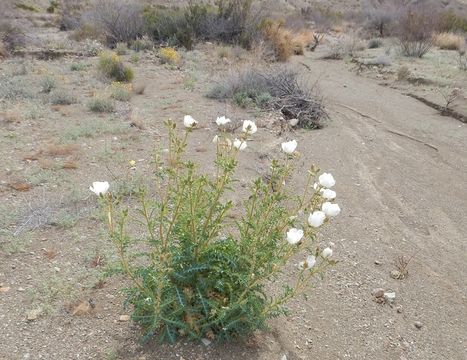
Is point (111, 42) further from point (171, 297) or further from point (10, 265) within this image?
point (171, 297)

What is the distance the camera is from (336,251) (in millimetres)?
3824

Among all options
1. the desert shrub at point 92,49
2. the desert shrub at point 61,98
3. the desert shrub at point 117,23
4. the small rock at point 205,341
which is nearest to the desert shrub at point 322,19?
the desert shrub at point 117,23

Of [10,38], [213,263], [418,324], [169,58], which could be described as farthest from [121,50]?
[418,324]

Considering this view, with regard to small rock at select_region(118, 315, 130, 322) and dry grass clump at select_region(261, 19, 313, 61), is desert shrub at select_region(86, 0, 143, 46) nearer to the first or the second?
dry grass clump at select_region(261, 19, 313, 61)

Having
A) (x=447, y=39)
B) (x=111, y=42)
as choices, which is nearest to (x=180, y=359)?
(x=111, y=42)

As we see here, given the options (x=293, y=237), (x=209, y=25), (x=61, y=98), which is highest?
(x=293, y=237)

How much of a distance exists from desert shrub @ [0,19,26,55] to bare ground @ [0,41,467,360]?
5602 millimetres

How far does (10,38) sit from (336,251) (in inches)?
436

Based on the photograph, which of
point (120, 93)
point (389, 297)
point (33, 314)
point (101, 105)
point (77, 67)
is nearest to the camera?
point (33, 314)

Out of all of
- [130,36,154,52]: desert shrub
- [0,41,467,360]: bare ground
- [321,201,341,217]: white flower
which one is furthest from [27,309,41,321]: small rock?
[130,36,154,52]: desert shrub

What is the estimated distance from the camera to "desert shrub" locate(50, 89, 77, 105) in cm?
707

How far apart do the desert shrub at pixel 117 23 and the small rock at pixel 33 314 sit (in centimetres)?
1194

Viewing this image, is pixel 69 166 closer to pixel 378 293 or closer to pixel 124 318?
pixel 124 318

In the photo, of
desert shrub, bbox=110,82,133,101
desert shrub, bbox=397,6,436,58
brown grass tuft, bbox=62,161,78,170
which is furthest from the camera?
desert shrub, bbox=397,6,436,58
